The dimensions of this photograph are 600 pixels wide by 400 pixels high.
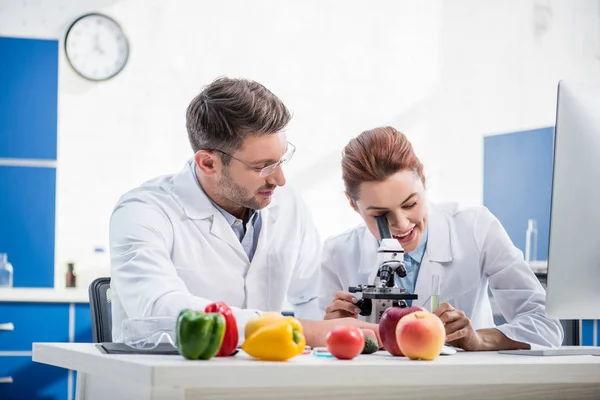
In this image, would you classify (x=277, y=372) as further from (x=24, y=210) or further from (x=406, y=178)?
(x=24, y=210)

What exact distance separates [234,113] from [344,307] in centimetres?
65

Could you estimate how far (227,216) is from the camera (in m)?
2.48

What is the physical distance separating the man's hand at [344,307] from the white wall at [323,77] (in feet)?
12.8

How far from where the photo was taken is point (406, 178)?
89.0 inches

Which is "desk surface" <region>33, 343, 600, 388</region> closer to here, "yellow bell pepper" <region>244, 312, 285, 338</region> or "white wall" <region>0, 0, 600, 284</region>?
"yellow bell pepper" <region>244, 312, 285, 338</region>

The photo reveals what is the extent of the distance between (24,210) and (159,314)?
3.16m

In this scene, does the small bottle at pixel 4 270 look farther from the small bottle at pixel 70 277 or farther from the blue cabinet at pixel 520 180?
the blue cabinet at pixel 520 180

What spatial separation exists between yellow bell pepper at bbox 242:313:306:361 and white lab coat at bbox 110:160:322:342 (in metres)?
0.54

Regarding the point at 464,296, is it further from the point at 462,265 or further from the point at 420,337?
the point at 420,337

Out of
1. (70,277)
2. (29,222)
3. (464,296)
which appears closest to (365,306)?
(464,296)

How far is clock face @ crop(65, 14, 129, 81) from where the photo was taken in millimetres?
5621

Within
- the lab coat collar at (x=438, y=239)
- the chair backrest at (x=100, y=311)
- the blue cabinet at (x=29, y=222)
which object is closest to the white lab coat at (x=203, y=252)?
the chair backrest at (x=100, y=311)

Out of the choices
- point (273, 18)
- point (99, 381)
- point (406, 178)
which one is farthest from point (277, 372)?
point (273, 18)

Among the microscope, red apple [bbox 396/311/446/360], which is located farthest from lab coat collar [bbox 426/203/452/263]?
red apple [bbox 396/311/446/360]
